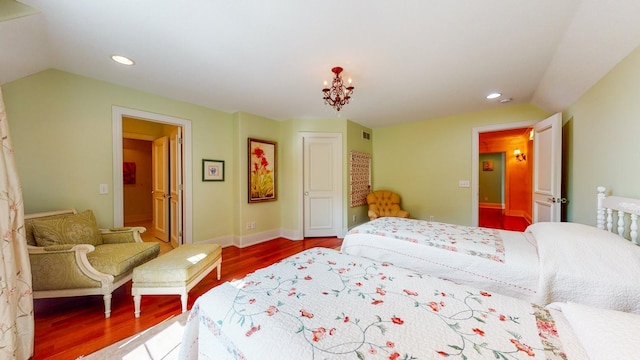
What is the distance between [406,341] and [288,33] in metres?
2.01

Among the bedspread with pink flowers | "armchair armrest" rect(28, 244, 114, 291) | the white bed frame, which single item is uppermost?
the white bed frame

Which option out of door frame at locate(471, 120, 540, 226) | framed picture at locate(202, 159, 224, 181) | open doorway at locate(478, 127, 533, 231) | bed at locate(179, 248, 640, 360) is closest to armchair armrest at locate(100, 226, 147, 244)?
framed picture at locate(202, 159, 224, 181)

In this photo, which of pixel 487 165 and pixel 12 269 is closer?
pixel 12 269

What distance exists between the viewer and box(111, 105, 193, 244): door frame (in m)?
2.69

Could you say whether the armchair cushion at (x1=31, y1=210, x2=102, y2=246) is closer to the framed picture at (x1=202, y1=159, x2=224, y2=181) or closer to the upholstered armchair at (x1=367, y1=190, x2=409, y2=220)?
the framed picture at (x1=202, y1=159, x2=224, y2=181)

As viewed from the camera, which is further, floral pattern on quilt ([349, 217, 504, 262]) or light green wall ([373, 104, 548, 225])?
light green wall ([373, 104, 548, 225])

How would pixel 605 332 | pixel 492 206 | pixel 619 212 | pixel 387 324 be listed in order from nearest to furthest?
pixel 605 332
pixel 387 324
pixel 619 212
pixel 492 206

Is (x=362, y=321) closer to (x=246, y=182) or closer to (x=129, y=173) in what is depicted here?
(x=246, y=182)

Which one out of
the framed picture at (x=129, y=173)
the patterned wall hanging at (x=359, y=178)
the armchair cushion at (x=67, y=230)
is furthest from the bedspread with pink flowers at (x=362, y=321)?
the framed picture at (x=129, y=173)

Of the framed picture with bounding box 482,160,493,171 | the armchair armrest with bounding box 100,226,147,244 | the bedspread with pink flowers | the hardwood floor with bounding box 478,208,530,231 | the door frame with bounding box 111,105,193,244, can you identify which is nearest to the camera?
the bedspread with pink flowers

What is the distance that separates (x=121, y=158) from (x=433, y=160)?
4800mm

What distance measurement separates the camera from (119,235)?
244 centimetres

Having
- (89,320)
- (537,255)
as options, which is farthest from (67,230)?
(537,255)

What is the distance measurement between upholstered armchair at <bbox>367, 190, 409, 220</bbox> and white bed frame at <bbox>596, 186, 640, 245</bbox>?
2.53 meters
